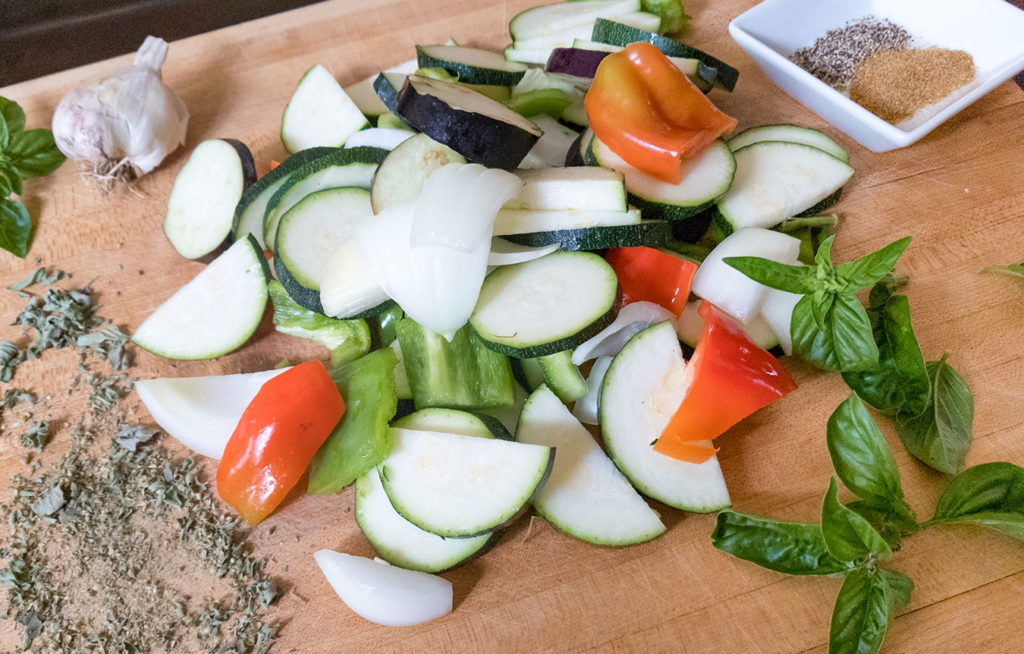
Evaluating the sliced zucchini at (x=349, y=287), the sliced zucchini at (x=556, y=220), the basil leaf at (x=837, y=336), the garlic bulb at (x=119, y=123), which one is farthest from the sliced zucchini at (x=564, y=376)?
the garlic bulb at (x=119, y=123)

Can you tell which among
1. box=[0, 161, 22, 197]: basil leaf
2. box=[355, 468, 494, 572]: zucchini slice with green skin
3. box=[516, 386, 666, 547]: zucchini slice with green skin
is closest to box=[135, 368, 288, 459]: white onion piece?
box=[355, 468, 494, 572]: zucchini slice with green skin

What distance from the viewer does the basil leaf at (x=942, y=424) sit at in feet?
5.20

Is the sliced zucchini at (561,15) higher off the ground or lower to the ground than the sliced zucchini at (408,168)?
higher

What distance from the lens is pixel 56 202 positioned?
2.16m

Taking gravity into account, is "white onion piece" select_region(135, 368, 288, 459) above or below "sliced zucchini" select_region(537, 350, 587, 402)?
below

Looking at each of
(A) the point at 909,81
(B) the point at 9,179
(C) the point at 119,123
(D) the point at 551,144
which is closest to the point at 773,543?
(D) the point at 551,144

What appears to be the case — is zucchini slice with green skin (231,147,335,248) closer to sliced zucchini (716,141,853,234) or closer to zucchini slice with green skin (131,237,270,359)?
zucchini slice with green skin (131,237,270,359)

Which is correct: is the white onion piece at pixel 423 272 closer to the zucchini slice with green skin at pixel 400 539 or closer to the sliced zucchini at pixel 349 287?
the sliced zucchini at pixel 349 287

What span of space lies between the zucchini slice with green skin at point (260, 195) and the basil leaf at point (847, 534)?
1484 millimetres

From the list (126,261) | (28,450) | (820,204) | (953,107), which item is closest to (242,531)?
(28,450)

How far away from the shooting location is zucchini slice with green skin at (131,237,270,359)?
187 centimetres

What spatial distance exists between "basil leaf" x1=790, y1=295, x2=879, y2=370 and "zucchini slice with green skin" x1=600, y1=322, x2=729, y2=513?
0.97 ft

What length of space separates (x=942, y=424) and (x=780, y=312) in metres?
0.42

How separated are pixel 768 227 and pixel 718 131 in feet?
0.96
